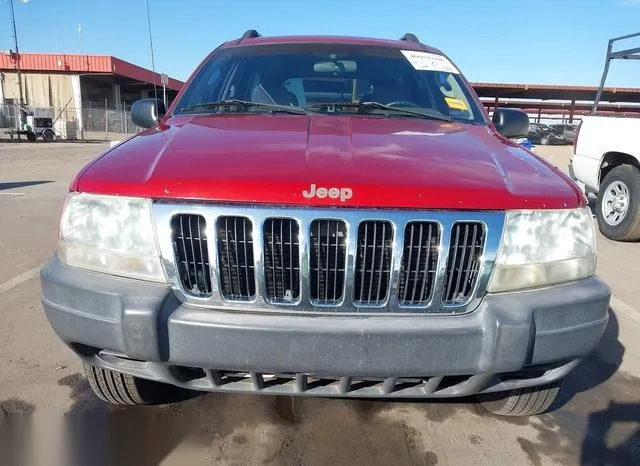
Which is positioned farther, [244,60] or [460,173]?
[244,60]

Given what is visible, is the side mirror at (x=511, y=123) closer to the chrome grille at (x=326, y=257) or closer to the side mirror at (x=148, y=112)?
the chrome grille at (x=326, y=257)

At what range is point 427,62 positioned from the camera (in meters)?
3.44

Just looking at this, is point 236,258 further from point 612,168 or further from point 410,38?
point 612,168

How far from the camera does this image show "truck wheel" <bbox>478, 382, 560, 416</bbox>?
7.93 feet

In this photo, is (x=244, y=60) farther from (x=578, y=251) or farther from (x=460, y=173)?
(x=578, y=251)

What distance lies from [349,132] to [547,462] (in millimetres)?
1732

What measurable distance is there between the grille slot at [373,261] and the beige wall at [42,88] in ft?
130

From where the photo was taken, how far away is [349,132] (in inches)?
96.0

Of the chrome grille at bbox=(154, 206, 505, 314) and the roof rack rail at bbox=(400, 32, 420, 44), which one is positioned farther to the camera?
the roof rack rail at bbox=(400, 32, 420, 44)

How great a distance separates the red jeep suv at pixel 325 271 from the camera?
6.04 ft

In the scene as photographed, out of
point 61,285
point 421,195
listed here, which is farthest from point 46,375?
point 421,195

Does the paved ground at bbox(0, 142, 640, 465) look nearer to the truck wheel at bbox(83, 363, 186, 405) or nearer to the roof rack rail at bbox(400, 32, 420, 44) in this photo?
the truck wheel at bbox(83, 363, 186, 405)

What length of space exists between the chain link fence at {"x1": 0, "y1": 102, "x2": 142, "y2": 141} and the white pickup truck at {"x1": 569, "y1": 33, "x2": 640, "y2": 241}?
92.1 ft

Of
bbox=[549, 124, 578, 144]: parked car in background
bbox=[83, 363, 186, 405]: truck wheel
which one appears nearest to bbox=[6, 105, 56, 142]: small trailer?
bbox=[83, 363, 186, 405]: truck wheel
